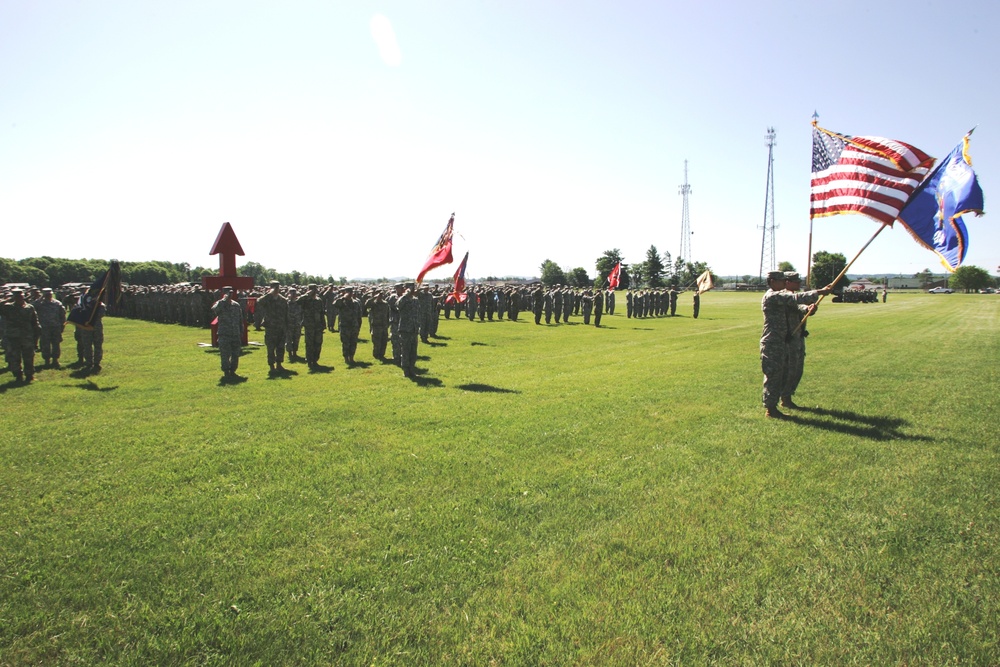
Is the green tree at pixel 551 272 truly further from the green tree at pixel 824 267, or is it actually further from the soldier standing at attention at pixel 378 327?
the soldier standing at attention at pixel 378 327

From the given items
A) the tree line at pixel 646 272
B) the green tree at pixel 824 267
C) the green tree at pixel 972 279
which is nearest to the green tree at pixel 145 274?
the tree line at pixel 646 272

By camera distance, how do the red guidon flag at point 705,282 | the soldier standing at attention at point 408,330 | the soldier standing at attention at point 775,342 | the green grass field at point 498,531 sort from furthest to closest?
the red guidon flag at point 705,282 < the soldier standing at attention at point 408,330 < the soldier standing at attention at point 775,342 < the green grass field at point 498,531

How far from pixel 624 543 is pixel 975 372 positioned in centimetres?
1370

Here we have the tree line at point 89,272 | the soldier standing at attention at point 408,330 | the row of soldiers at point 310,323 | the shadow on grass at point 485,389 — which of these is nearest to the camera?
the shadow on grass at point 485,389

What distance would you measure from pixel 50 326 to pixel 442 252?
1078 centimetres

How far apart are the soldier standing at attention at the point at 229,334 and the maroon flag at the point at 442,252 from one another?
459 centimetres

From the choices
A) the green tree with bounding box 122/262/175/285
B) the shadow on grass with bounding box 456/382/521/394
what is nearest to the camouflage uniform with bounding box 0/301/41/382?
the shadow on grass with bounding box 456/382/521/394

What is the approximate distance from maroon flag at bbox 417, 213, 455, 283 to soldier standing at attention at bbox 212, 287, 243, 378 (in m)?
4.59

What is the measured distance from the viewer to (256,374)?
43.7ft

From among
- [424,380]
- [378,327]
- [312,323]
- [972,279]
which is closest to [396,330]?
[378,327]

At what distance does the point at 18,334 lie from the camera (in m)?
12.2

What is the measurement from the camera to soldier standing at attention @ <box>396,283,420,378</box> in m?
12.6

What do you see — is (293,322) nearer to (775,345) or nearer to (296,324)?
(296,324)

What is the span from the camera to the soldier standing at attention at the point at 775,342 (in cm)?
898
